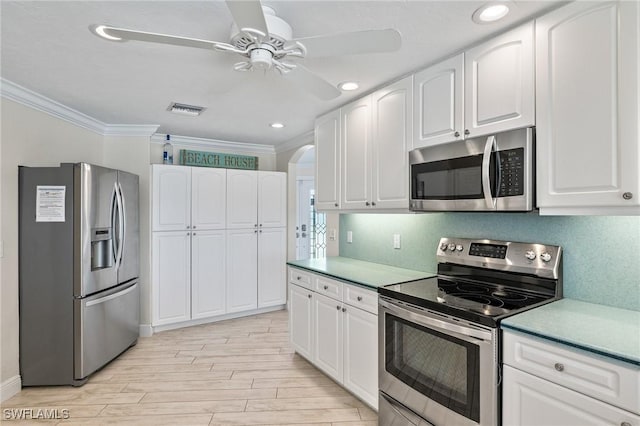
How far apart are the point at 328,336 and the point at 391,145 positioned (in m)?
1.58

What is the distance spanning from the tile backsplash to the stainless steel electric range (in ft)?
0.22

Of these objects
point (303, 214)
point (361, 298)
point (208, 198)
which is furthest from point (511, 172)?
point (303, 214)

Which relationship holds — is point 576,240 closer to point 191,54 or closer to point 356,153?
point 356,153

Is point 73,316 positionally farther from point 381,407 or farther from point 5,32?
point 381,407

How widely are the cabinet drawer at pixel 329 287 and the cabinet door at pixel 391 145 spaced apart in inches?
27.3

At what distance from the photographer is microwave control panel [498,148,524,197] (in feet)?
5.65

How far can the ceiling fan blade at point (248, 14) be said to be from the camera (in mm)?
1171

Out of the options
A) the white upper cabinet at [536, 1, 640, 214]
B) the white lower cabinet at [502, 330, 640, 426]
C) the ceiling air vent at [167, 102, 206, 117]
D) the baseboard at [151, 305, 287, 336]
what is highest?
the ceiling air vent at [167, 102, 206, 117]

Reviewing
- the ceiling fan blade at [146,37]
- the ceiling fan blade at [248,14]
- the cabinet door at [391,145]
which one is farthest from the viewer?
the cabinet door at [391,145]

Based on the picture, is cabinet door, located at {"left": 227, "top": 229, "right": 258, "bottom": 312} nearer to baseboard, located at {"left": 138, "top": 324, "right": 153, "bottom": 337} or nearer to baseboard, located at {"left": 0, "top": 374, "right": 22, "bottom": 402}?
baseboard, located at {"left": 138, "top": 324, "right": 153, "bottom": 337}

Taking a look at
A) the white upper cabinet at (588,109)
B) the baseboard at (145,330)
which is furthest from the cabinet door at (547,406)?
the baseboard at (145,330)

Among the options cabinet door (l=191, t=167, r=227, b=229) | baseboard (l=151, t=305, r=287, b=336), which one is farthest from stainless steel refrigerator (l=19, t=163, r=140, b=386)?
cabinet door (l=191, t=167, r=227, b=229)

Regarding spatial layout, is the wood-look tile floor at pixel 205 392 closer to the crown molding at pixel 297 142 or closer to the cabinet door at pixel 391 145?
the cabinet door at pixel 391 145

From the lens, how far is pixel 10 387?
263 cm
